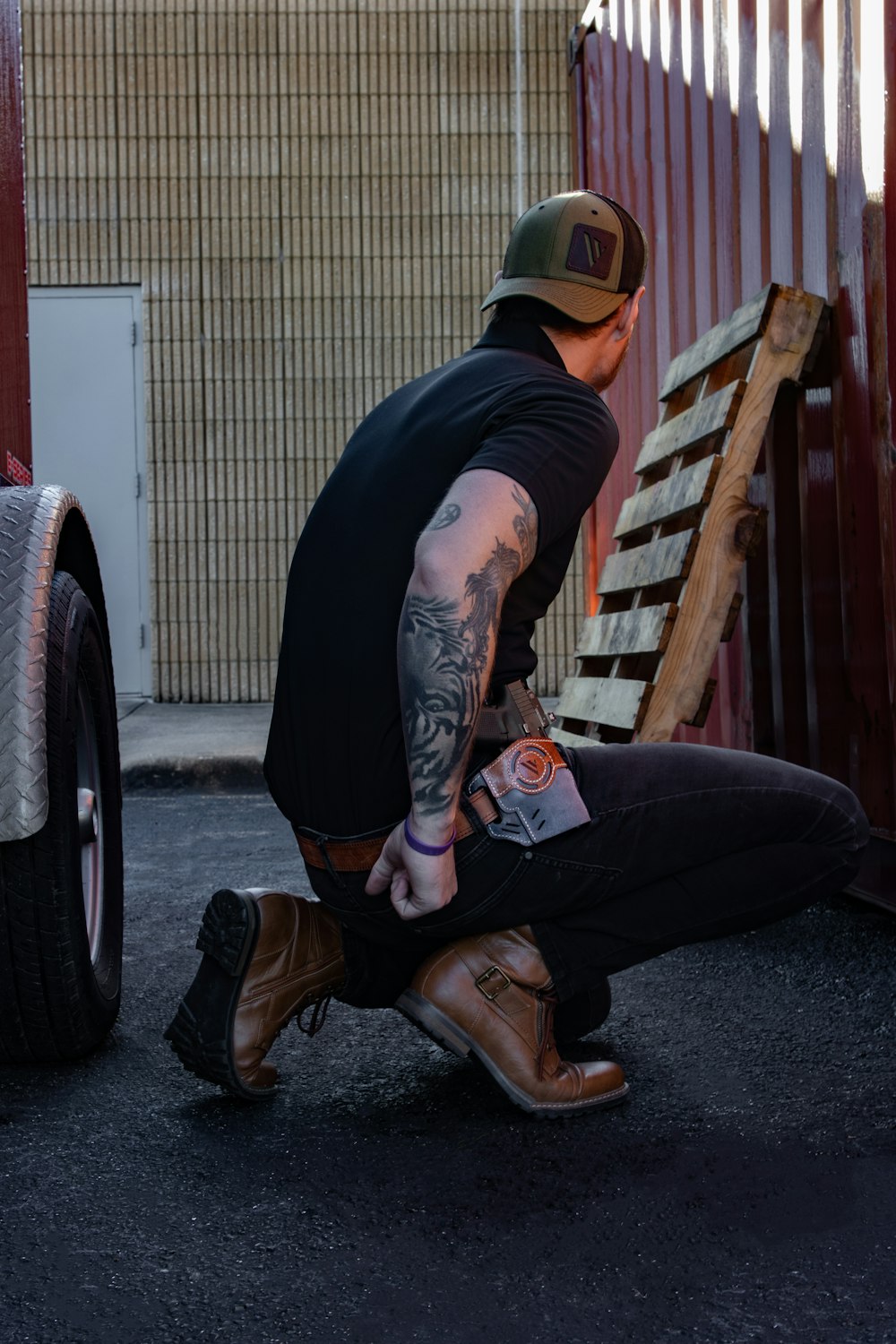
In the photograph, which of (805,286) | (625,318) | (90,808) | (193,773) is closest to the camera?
(625,318)

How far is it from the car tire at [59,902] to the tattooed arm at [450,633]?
2.08 ft

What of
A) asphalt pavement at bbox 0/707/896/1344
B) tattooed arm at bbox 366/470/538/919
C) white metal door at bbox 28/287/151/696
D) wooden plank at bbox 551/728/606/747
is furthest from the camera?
white metal door at bbox 28/287/151/696

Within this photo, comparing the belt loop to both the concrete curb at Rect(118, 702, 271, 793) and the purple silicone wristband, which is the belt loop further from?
the concrete curb at Rect(118, 702, 271, 793)

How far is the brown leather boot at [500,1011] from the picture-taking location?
2049mm

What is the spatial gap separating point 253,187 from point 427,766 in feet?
26.3

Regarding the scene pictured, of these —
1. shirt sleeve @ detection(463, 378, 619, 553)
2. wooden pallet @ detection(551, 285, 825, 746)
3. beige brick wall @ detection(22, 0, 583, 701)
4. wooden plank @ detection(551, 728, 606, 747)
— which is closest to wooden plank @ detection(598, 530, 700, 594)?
wooden pallet @ detection(551, 285, 825, 746)

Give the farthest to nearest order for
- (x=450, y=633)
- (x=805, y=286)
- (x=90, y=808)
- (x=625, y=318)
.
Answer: (x=805, y=286) < (x=90, y=808) < (x=625, y=318) < (x=450, y=633)

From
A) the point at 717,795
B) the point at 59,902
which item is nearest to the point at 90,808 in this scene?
the point at 59,902

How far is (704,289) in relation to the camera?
14.2ft

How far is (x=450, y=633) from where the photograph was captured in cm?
181

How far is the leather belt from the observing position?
1.99 metres

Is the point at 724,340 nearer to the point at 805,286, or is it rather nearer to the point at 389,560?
the point at 805,286

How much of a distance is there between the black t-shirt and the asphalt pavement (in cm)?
53

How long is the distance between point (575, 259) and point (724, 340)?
1.61 m
